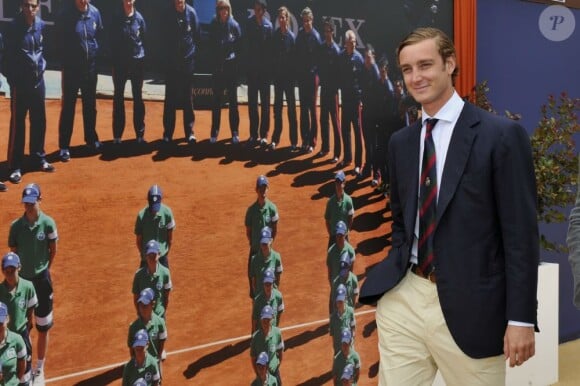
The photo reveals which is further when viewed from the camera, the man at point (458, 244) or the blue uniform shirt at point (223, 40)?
the blue uniform shirt at point (223, 40)

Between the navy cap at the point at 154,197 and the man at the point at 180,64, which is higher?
the man at the point at 180,64

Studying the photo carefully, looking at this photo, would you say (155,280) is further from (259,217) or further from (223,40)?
(223,40)

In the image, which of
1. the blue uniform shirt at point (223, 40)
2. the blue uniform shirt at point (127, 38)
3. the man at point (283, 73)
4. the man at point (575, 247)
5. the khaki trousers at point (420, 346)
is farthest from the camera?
the man at point (283, 73)

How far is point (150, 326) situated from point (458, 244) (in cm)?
143

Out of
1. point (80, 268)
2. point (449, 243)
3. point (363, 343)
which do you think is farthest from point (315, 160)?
point (449, 243)

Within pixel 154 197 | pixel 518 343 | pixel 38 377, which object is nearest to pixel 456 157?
pixel 518 343

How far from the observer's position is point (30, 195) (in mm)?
2336

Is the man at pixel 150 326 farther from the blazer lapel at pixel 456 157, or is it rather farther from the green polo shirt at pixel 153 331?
the blazer lapel at pixel 456 157

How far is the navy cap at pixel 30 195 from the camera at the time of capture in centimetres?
232

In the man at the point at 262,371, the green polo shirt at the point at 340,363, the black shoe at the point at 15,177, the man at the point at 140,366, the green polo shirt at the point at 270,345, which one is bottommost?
the green polo shirt at the point at 340,363

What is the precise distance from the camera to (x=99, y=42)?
249 centimetres

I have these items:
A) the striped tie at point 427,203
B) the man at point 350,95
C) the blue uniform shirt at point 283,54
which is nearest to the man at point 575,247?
the striped tie at point 427,203

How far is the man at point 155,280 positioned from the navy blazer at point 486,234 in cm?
132

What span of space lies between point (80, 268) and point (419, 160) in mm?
1385
